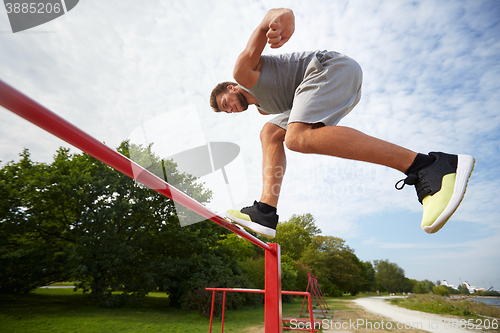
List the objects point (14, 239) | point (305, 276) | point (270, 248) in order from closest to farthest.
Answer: point (270, 248) < point (14, 239) < point (305, 276)

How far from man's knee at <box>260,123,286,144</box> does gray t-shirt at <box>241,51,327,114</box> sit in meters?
0.21

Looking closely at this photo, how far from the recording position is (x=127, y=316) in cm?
828

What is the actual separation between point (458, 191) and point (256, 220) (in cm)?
75

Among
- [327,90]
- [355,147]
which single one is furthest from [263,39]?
[355,147]

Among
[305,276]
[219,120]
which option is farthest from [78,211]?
[305,276]

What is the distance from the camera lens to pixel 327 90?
0.99 m

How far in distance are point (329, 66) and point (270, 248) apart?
1199 millimetres

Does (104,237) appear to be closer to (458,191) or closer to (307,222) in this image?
(458,191)

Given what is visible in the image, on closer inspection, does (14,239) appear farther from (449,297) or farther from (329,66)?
(449,297)

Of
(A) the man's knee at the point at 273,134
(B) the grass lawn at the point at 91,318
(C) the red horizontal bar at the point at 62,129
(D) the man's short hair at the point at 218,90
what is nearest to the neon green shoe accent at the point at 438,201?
(A) the man's knee at the point at 273,134

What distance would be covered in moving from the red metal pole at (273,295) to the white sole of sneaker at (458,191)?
1.08m

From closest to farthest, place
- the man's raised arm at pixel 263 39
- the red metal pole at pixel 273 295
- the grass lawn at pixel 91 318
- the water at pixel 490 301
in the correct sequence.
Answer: the man's raised arm at pixel 263 39 → the red metal pole at pixel 273 295 → the grass lawn at pixel 91 318 → the water at pixel 490 301

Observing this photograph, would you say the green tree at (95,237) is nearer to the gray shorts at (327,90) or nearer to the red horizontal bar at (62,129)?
the red horizontal bar at (62,129)

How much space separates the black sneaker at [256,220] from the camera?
1.17 meters
